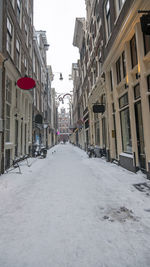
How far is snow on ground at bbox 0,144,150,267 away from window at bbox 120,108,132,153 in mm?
3434

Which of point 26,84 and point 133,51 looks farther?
point 26,84

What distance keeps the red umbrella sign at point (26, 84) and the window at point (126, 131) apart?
645cm

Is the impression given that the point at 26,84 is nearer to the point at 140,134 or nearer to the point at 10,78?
the point at 10,78

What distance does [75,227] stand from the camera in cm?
259

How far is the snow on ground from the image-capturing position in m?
1.91

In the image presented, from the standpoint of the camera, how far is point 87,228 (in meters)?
2.57

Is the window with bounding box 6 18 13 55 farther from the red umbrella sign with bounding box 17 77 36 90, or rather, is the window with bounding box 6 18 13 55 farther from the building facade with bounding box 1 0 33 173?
the red umbrella sign with bounding box 17 77 36 90

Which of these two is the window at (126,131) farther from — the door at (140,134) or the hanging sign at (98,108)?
the hanging sign at (98,108)

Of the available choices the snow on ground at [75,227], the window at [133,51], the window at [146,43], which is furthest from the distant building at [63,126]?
the snow on ground at [75,227]

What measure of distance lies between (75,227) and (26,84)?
32.2 ft

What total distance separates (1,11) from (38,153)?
1068 centimetres

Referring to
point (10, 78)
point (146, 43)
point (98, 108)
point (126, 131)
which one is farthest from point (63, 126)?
point (146, 43)

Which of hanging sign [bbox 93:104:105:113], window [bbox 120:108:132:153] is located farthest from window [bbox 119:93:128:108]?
hanging sign [bbox 93:104:105:113]

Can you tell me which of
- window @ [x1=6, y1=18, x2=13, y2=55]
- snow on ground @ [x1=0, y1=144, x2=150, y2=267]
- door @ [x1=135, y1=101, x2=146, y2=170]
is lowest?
snow on ground @ [x1=0, y1=144, x2=150, y2=267]
